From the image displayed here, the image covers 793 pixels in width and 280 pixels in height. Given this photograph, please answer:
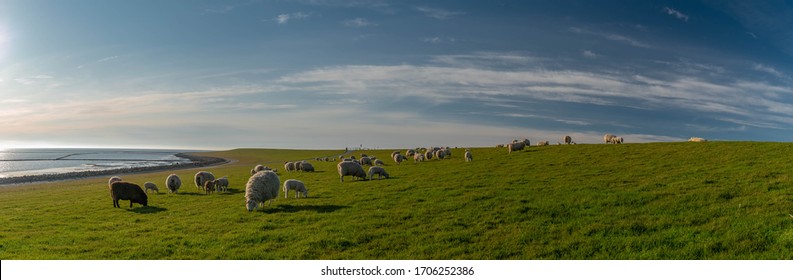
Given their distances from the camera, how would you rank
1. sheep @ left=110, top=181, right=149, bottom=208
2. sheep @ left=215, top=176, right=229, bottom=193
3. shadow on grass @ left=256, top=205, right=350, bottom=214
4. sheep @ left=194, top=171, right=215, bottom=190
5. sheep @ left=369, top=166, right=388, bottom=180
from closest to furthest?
1. shadow on grass @ left=256, top=205, right=350, bottom=214
2. sheep @ left=110, top=181, right=149, bottom=208
3. sheep @ left=215, top=176, right=229, bottom=193
4. sheep @ left=369, top=166, right=388, bottom=180
5. sheep @ left=194, top=171, right=215, bottom=190

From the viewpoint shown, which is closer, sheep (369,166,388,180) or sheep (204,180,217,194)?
sheep (204,180,217,194)

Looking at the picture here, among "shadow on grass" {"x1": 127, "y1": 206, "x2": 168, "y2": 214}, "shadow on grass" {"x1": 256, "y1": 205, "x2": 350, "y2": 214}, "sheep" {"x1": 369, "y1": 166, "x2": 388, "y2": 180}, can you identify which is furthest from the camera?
"sheep" {"x1": 369, "y1": 166, "x2": 388, "y2": 180}

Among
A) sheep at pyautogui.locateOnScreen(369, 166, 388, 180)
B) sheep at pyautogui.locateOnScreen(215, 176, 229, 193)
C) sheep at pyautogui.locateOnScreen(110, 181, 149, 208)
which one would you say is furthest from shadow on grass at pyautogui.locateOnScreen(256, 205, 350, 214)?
sheep at pyautogui.locateOnScreen(215, 176, 229, 193)

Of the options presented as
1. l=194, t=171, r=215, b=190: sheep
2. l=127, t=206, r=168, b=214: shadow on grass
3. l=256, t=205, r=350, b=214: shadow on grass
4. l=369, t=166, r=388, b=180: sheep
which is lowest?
l=127, t=206, r=168, b=214: shadow on grass

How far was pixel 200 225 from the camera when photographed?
1766cm

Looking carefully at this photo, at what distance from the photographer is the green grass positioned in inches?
485

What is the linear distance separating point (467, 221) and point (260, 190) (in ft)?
35.3

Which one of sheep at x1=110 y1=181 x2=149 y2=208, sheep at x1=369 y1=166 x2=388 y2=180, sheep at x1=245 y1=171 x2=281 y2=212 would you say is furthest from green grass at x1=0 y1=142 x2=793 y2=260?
sheep at x1=369 y1=166 x2=388 y2=180

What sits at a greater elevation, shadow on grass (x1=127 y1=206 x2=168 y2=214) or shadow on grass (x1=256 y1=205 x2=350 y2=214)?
shadow on grass (x1=256 y1=205 x2=350 y2=214)

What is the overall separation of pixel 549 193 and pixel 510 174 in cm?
902

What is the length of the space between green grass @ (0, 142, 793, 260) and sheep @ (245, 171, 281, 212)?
0.57 metres

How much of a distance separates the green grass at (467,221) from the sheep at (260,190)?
57cm

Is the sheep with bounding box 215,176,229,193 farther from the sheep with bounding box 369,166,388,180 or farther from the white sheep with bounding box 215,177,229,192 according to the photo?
the sheep with bounding box 369,166,388,180

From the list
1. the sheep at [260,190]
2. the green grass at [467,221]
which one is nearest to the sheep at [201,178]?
the green grass at [467,221]
